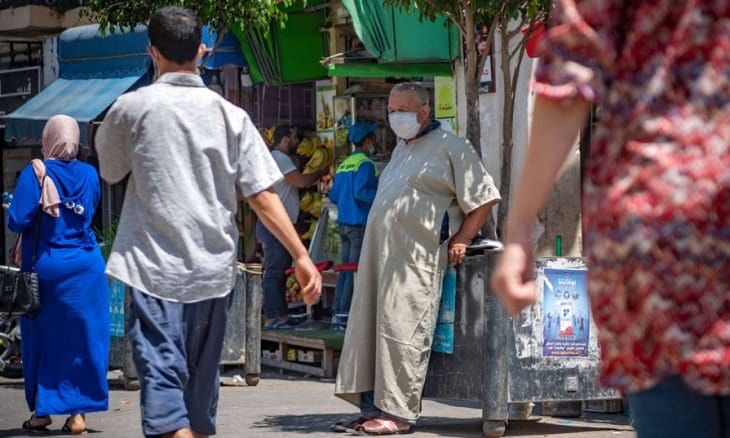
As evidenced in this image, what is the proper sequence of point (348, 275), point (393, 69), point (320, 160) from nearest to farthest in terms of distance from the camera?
point (393, 69), point (348, 275), point (320, 160)

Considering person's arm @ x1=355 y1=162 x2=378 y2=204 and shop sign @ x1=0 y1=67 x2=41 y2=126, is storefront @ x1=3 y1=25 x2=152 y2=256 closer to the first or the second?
shop sign @ x1=0 y1=67 x2=41 y2=126

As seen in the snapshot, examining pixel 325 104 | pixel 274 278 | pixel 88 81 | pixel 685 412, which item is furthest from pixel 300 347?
pixel 685 412

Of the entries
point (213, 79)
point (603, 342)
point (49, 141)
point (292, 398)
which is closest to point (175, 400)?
point (603, 342)

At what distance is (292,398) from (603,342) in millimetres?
8067

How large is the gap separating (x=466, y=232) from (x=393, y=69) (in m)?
4.87

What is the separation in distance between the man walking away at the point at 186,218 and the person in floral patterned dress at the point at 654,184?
2.58 meters

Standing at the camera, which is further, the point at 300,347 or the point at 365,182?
the point at 365,182

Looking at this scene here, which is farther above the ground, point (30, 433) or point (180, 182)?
point (180, 182)

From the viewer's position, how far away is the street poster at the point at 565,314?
8445 mm

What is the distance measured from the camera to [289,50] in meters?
15.0

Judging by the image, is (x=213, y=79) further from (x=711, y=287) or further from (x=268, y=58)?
(x=711, y=287)

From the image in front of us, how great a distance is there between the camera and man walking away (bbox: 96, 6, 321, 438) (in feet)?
17.7

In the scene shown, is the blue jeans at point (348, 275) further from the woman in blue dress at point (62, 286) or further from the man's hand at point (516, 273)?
the man's hand at point (516, 273)

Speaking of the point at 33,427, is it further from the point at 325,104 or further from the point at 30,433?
the point at 325,104
